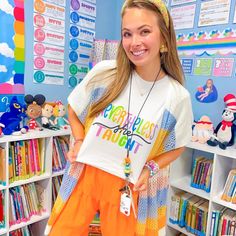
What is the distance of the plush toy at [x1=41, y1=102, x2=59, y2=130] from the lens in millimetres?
1850

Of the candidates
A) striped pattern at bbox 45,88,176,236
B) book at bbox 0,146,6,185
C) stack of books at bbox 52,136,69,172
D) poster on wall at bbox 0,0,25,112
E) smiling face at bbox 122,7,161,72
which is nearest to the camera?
smiling face at bbox 122,7,161,72

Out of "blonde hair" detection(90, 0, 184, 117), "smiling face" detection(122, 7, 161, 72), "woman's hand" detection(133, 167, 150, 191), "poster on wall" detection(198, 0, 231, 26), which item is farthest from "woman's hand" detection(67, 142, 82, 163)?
"poster on wall" detection(198, 0, 231, 26)

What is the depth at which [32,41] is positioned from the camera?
181 cm

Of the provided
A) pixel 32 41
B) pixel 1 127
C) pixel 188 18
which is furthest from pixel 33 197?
pixel 188 18

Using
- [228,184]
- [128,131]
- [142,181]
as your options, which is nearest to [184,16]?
[228,184]

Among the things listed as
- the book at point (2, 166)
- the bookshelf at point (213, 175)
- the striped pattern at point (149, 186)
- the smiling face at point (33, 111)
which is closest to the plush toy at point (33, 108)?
the smiling face at point (33, 111)

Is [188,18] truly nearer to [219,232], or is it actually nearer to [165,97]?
[165,97]

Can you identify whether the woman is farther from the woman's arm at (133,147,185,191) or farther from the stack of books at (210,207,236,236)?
the stack of books at (210,207,236,236)

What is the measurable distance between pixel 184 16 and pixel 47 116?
4.09 feet

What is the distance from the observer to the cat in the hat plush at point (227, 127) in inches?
63.7

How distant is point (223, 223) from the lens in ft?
5.23

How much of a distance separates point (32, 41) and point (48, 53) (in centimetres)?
15

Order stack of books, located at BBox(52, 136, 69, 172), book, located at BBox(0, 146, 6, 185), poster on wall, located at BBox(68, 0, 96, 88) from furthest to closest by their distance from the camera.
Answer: poster on wall, located at BBox(68, 0, 96, 88), stack of books, located at BBox(52, 136, 69, 172), book, located at BBox(0, 146, 6, 185)

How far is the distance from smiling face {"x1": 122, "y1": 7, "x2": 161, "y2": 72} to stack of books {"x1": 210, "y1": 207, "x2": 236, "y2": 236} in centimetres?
117
